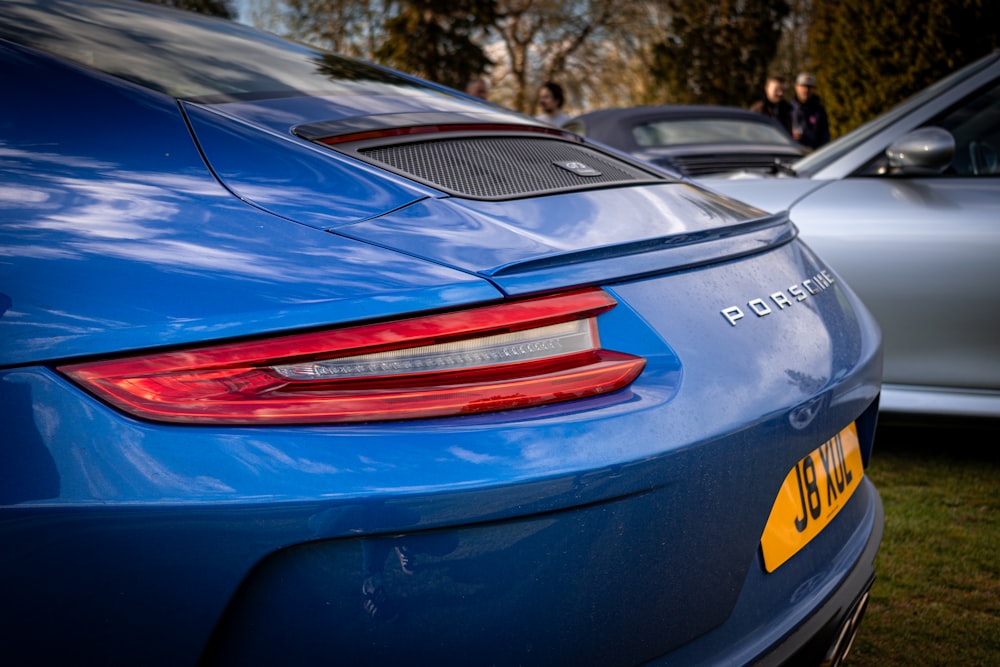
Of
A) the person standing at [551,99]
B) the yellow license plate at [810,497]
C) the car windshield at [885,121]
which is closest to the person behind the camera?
the yellow license plate at [810,497]

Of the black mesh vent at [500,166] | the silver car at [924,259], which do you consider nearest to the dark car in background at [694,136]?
the silver car at [924,259]

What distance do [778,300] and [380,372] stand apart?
719mm

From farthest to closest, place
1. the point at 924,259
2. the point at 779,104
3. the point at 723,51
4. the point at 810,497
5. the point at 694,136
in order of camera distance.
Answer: the point at 723,51, the point at 779,104, the point at 694,136, the point at 924,259, the point at 810,497

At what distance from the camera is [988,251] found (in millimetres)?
3066

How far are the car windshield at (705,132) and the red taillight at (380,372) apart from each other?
5.69m

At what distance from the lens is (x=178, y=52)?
1.66m

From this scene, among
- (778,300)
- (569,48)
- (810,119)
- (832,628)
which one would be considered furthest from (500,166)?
(569,48)

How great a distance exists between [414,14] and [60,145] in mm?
14949

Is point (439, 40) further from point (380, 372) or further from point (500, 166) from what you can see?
point (380, 372)

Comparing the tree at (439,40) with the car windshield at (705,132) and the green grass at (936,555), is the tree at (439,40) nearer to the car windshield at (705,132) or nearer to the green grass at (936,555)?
the car windshield at (705,132)

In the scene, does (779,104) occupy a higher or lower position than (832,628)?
higher

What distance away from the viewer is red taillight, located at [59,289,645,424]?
108 centimetres

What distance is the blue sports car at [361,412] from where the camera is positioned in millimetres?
1042

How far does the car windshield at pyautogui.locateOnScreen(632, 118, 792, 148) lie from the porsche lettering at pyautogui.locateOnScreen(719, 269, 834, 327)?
16.8ft
